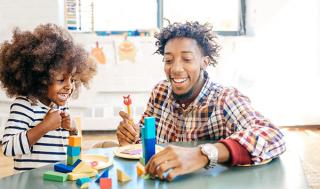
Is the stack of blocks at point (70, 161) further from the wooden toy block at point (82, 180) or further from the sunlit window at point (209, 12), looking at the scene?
the sunlit window at point (209, 12)

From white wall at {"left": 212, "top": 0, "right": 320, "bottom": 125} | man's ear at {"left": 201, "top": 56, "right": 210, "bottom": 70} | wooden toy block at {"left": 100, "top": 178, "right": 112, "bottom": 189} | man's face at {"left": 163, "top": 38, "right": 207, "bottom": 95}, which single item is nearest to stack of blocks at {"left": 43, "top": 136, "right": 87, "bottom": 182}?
wooden toy block at {"left": 100, "top": 178, "right": 112, "bottom": 189}

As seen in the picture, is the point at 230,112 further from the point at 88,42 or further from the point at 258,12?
the point at 258,12

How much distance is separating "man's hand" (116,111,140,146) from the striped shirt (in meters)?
0.22

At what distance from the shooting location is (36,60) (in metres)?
1.51

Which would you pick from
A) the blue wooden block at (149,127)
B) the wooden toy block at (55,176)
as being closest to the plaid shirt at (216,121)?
the blue wooden block at (149,127)

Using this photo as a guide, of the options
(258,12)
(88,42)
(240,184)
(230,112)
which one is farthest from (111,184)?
(258,12)

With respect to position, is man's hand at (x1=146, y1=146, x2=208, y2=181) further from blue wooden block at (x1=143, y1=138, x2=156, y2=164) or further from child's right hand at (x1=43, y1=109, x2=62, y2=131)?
child's right hand at (x1=43, y1=109, x2=62, y2=131)

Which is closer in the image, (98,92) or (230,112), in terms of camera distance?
(230,112)

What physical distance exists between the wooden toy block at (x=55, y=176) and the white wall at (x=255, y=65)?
9.15ft

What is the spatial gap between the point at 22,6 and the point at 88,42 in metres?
0.60

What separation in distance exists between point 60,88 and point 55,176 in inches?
23.0

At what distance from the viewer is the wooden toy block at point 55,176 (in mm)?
970

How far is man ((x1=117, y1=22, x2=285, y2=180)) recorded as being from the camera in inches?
43.2

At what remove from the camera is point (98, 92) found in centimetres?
385
